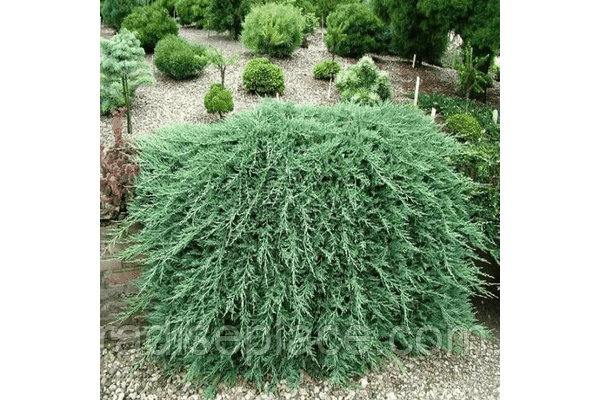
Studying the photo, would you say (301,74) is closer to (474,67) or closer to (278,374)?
(474,67)

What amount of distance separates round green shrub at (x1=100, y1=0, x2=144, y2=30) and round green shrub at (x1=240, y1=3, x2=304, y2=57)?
3388 millimetres

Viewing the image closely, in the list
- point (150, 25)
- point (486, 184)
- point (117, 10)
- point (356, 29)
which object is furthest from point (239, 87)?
point (486, 184)

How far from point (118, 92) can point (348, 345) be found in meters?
5.36

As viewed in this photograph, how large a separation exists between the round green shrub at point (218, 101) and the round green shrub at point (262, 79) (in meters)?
0.95

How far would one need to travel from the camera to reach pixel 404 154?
112 inches

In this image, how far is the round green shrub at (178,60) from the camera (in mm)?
8055

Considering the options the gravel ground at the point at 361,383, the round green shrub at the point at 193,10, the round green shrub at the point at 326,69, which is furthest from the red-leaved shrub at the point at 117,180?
the round green shrub at the point at 193,10

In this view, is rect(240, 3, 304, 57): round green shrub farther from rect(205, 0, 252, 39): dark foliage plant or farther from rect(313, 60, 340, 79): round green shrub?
rect(205, 0, 252, 39): dark foliage plant


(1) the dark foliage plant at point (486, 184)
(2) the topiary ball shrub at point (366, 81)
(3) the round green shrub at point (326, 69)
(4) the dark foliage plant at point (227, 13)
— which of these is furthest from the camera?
(4) the dark foliage plant at point (227, 13)

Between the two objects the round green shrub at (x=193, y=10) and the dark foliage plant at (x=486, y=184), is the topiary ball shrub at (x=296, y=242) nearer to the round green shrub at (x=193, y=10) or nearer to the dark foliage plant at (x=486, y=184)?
the dark foliage plant at (x=486, y=184)

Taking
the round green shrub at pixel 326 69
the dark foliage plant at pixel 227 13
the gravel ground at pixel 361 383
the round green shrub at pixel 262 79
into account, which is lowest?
the gravel ground at pixel 361 383

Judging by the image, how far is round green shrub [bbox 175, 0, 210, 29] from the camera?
11.4 m
